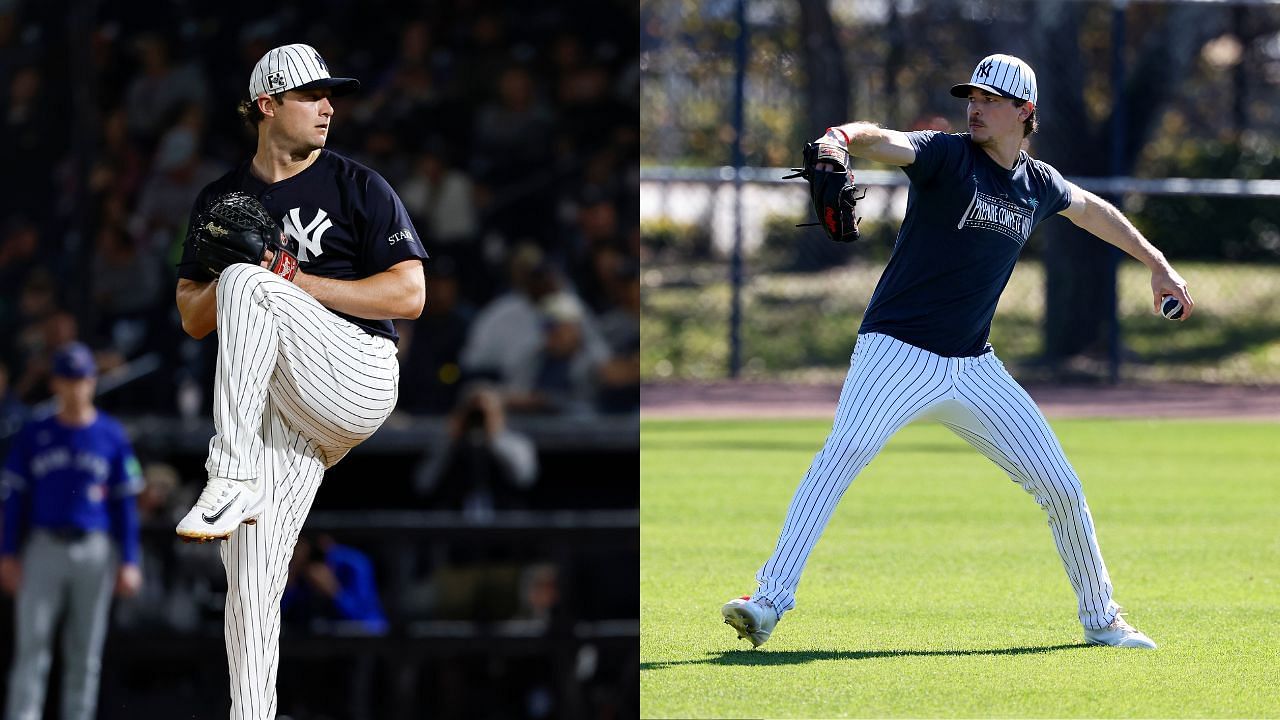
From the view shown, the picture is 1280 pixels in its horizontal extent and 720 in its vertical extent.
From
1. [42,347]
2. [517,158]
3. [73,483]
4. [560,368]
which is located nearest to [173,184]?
[42,347]

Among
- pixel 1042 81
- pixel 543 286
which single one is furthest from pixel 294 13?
pixel 1042 81

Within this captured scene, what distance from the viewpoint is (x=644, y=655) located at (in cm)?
494

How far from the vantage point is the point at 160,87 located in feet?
43.4

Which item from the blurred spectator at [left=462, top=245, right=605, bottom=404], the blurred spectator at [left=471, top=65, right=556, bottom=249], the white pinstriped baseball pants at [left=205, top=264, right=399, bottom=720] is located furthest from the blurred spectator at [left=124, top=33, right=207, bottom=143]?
the white pinstriped baseball pants at [left=205, top=264, right=399, bottom=720]

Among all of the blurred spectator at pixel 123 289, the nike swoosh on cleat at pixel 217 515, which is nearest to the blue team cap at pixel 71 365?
the blurred spectator at pixel 123 289

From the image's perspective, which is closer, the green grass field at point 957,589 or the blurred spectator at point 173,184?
the green grass field at point 957,589

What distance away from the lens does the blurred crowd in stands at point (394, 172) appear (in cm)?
1255

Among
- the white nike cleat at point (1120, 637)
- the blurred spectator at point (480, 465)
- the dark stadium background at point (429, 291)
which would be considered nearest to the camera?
the white nike cleat at point (1120, 637)

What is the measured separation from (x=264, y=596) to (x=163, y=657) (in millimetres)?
6769

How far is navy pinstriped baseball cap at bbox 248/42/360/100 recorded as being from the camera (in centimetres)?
394

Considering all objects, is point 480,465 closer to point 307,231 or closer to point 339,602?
point 339,602

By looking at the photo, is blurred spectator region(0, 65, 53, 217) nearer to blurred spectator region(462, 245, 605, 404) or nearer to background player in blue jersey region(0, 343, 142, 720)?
blurred spectator region(462, 245, 605, 404)

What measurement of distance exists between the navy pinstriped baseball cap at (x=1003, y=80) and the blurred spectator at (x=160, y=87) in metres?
9.60

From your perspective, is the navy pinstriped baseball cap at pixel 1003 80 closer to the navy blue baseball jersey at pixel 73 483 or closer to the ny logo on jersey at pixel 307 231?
the ny logo on jersey at pixel 307 231
